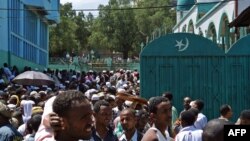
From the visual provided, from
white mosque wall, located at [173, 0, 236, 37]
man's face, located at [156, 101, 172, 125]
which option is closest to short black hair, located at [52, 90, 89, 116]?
man's face, located at [156, 101, 172, 125]

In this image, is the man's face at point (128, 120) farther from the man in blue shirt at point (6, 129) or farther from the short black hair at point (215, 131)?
the short black hair at point (215, 131)

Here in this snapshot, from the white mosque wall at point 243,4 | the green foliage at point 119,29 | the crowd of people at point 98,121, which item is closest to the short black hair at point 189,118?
the crowd of people at point 98,121

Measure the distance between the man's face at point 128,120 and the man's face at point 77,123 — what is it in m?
4.09

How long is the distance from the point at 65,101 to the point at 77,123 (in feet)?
0.55

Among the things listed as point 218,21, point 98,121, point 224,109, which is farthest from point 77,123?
point 218,21

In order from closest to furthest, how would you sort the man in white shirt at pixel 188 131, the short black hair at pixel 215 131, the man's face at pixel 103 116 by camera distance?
the short black hair at pixel 215 131, the man's face at pixel 103 116, the man in white shirt at pixel 188 131

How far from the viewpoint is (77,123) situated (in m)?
3.73

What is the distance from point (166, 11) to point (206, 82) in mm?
64511

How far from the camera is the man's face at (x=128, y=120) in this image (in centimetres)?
786

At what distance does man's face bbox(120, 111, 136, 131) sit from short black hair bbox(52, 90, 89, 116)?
13.3ft

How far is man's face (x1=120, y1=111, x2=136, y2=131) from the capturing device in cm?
786

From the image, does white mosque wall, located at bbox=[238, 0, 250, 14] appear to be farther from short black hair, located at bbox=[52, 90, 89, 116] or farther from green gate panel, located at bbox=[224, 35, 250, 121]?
short black hair, located at bbox=[52, 90, 89, 116]

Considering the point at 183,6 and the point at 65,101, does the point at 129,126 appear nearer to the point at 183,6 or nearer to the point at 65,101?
the point at 65,101

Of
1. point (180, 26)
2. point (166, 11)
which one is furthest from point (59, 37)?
point (180, 26)
